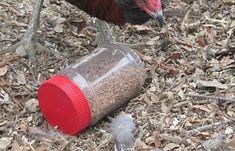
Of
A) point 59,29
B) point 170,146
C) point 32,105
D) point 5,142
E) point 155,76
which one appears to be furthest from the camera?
point 59,29

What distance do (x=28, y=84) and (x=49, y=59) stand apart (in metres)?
0.27

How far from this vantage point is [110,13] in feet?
9.84

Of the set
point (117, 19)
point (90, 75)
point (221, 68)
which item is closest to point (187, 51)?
point (221, 68)

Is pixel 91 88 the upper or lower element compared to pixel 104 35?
upper

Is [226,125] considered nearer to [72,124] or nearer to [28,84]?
[72,124]

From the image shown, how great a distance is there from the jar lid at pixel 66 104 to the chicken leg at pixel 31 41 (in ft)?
2.13

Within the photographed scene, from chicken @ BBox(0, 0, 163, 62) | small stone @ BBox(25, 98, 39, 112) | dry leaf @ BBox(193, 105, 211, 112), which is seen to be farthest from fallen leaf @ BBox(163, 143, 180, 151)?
small stone @ BBox(25, 98, 39, 112)

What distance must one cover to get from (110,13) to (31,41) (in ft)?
2.14

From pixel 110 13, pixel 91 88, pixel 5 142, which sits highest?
pixel 110 13

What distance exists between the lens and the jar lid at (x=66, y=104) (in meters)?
2.68

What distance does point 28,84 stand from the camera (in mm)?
3137

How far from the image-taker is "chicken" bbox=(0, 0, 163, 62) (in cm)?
276

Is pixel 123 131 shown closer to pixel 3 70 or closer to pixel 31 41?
pixel 3 70

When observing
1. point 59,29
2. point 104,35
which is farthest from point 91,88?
point 59,29
